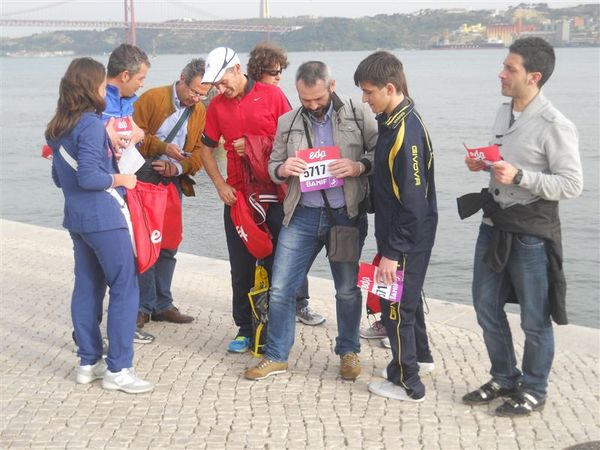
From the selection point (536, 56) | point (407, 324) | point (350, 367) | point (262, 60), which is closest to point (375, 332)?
point (350, 367)

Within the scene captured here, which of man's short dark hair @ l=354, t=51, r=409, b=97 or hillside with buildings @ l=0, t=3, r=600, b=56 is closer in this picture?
man's short dark hair @ l=354, t=51, r=409, b=97

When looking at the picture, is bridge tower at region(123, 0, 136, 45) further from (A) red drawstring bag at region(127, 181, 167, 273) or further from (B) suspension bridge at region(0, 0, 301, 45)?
(A) red drawstring bag at region(127, 181, 167, 273)

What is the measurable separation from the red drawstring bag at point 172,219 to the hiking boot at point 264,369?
133cm

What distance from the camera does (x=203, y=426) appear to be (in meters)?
4.84

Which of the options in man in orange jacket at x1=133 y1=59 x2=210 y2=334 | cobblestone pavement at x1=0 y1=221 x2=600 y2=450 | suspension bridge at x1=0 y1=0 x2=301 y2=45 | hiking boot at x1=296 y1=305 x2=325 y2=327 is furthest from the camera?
suspension bridge at x1=0 y1=0 x2=301 y2=45

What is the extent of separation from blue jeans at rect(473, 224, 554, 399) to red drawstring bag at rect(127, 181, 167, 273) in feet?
6.30

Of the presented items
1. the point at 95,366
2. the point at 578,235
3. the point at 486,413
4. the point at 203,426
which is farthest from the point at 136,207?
the point at 578,235

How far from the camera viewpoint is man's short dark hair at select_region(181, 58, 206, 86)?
610 centimetres

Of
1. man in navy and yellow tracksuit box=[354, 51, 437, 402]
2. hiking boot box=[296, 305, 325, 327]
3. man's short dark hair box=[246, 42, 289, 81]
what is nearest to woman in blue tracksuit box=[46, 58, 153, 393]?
man's short dark hair box=[246, 42, 289, 81]

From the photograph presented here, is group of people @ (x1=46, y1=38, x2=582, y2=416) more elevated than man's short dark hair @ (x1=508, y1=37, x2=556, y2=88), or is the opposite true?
man's short dark hair @ (x1=508, y1=37, x2=556, y2=88)

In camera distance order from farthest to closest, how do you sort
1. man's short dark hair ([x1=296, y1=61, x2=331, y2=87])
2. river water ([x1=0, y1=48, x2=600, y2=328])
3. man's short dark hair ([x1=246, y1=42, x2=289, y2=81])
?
1. river water ([x1=0, y1=48, x2=600, y2=328])
2. man's short dark hair ([x1=246, y1=42, x2=289, y2=81])
3. man's short dark hair ([x1=296, y1=61, x2=331, y2=87])

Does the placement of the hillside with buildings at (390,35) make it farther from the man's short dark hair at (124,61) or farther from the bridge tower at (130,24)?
the man's short dark hair at (124,61)

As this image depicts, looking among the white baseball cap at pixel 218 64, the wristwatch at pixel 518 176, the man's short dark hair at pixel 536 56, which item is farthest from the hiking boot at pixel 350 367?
the man's short dark hair at pixel 536 56

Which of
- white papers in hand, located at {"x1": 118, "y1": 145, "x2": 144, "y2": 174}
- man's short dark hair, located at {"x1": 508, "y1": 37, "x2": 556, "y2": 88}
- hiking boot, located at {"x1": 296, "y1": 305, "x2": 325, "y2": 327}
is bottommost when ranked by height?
hiking boot, located at {"x1": 296, "y1": 305, "x2": 325, "y2": 327}
